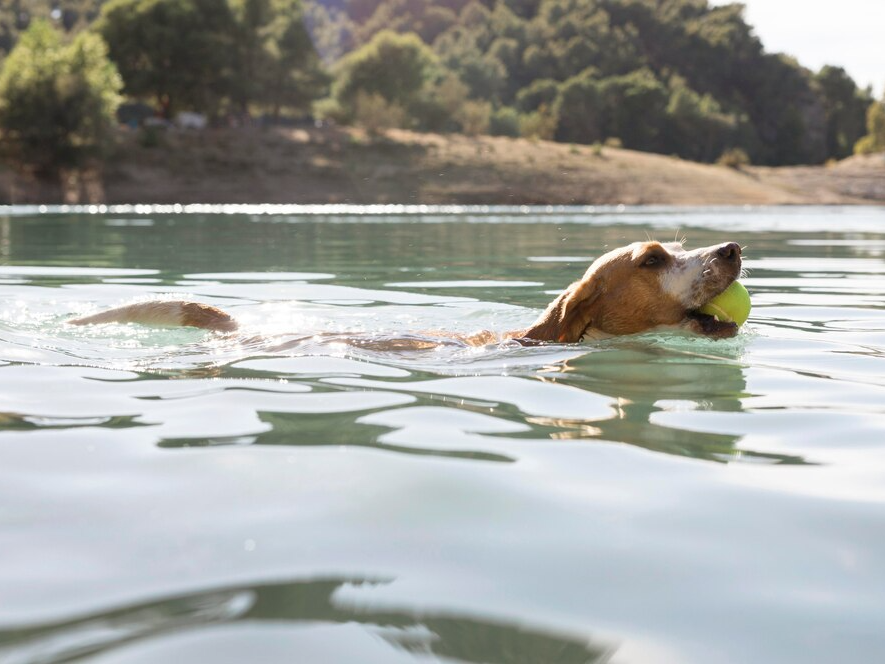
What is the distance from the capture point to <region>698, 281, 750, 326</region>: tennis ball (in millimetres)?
6035

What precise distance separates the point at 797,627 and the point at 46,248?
48.9ft

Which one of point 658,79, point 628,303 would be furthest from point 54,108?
point 658,79

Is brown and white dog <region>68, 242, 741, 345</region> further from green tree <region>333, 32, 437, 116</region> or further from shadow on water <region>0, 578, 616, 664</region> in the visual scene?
green tree <region>333, 32, 437, 116</region>

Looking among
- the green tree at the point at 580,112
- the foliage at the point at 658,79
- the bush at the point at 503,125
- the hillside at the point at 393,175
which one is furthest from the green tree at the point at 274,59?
the foliage at the point at 658,79

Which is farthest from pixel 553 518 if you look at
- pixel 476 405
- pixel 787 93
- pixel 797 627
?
pixel 787 93

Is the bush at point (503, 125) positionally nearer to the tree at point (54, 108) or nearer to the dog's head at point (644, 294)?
the tree at point (54, 108)

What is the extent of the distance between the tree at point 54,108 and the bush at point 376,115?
54.6 feet

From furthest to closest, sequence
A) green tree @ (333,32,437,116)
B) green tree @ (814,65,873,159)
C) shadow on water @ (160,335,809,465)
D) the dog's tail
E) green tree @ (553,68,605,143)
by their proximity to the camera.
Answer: green tree @ (814,65,873,159) < green tree @ (553,68,605,143) < green tree @ (333,32,437,116) < the dog's tail < shadow on water @ (160,335,809,465)

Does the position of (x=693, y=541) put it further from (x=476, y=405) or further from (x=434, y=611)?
(x=476, y=405)

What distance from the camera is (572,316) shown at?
6293 mm

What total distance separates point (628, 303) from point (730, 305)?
0.59 m

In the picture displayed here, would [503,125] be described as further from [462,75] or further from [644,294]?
[644,294]

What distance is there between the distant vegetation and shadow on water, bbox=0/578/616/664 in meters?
47.1

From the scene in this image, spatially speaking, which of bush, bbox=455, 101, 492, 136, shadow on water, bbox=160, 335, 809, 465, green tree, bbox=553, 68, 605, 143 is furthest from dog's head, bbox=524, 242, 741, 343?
green tree, bbox=553, 68, 605, 143
